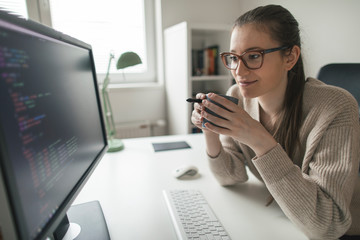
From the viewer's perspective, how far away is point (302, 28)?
1454 millimetres

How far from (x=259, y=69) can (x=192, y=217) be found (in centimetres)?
46

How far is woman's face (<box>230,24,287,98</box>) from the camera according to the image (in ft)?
2.35

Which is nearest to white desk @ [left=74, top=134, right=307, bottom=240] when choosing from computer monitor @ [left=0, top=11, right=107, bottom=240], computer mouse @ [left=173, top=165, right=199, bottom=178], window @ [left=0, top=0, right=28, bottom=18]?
computer mouse @ [left=173, top=165, right=199, bottom=178]

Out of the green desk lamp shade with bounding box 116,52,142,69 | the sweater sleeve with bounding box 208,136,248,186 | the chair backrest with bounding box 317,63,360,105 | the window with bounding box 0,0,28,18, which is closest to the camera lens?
the sweater sleeve with bounding box 208,136,248,186

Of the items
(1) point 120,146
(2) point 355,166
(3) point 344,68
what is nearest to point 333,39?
(3) point 344,68

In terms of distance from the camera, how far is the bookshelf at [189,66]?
6.46ft

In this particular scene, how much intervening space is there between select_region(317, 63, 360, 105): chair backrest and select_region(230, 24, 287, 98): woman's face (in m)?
0.38

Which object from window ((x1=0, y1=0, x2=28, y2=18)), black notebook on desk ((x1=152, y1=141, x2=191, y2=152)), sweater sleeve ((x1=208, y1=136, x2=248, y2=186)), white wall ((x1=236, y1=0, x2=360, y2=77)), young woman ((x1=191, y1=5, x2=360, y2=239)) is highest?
window ((x1=0, y1=0, x2=28, y2=18))

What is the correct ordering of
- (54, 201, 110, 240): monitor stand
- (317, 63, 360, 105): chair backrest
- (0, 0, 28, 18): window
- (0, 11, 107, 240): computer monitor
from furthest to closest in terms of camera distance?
(0, 0, 28, 18): window → (317, 63, 360, 105): chair backrest → (54, 201, 110, 240): monitor stand → (0, 11, 107, 240): computer monitor

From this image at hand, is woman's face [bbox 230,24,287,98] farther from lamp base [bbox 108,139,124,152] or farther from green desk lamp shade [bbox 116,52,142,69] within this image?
lamp base [bbox 108,139,124,152]

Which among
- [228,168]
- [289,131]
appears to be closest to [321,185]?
[289,131]

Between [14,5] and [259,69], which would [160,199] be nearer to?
[259,69]

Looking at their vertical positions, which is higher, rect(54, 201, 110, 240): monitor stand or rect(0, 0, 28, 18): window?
rect(0, 0, 28, 18): window

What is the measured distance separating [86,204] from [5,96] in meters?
0.50
